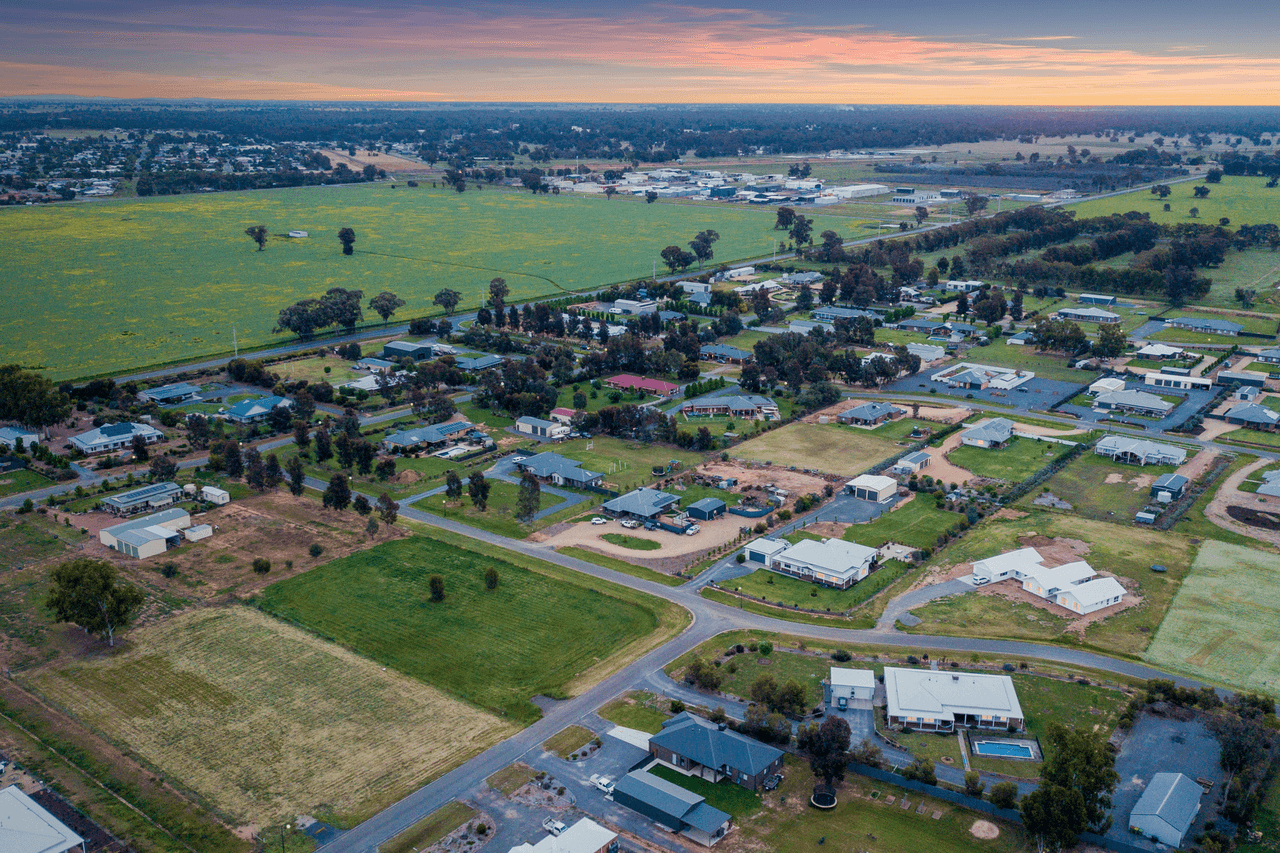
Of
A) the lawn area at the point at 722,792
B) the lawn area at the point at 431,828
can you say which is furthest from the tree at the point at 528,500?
the lawn area at the point at 431,828

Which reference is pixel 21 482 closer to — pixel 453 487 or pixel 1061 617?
pixel 453 487

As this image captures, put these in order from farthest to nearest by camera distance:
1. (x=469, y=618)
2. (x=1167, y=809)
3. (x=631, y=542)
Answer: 1. (x=631, y=542)
2. (x=469, y=618)
3. (x=1167, y=809)

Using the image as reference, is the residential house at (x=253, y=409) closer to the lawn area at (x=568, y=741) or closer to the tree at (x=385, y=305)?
the tree at (x=385, y=305)

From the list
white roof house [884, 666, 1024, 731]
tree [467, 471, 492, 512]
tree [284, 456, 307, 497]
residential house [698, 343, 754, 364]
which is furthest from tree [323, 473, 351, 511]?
residential house [698, 343, 754, 364]

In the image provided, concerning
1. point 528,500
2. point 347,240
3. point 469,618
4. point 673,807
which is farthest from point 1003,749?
point 347,240

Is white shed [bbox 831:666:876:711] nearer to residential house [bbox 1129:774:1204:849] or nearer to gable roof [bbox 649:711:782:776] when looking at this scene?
gable roof [bbox 649:711:782:776]

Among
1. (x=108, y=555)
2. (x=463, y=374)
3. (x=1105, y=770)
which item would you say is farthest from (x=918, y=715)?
(x=463, y=374)
